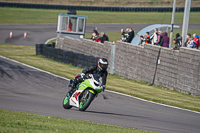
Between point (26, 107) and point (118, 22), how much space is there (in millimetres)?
41528

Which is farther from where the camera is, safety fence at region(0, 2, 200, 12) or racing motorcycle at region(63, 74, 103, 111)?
safety fence at region(0, 2, 200, 12)

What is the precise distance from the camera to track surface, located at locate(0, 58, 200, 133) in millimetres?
8719

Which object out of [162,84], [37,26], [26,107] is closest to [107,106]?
[26,107]

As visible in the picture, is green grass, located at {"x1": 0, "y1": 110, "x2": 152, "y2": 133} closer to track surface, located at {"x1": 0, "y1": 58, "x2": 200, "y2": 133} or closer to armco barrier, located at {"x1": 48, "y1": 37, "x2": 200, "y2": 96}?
track surface, located at {"x1": 0, "y1": 58, "x2": 200, "y2": 133}

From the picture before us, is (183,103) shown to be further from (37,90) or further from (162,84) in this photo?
(37,90)

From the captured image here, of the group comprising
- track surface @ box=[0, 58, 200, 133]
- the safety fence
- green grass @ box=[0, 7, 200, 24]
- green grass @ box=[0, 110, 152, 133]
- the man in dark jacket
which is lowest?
track surface @ box=[0, 58, 200, 133]

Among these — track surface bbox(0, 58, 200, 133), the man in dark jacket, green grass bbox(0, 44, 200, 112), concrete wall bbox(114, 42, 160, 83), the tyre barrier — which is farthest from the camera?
the tyre barrier

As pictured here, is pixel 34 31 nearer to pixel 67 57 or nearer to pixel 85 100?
pixel 67 57

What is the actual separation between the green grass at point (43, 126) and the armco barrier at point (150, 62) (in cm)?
767

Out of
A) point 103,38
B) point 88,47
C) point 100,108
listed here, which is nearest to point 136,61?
point 103,38

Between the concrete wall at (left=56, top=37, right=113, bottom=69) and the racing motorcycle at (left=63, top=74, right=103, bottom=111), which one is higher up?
the concrete wall at (left=56, top=37, right=113, bottom=69)

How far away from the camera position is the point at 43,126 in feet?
22.6

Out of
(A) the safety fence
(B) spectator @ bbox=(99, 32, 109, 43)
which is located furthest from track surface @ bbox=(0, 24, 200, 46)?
(B) spectator @ bbox=(99, 32, 109, 43)

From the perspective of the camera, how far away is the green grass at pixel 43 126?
21.5 ft
